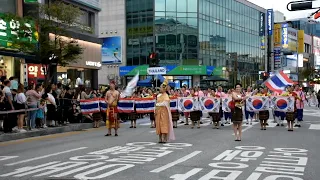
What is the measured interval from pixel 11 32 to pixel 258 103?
45.3 ft

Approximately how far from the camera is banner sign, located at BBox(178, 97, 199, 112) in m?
18.8

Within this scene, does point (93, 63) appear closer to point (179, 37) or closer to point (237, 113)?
point (237, 113)

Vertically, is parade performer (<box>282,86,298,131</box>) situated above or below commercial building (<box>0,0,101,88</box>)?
below

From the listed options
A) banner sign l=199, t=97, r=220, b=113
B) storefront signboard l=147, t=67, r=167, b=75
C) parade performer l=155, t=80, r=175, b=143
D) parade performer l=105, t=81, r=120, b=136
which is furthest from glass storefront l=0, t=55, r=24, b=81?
parade performer l=155, t=80, r=175, b=143

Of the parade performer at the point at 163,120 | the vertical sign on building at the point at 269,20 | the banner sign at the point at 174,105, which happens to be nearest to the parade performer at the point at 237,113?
the parade performer at the point at 163,120

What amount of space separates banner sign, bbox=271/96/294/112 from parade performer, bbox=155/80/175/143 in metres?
6.62

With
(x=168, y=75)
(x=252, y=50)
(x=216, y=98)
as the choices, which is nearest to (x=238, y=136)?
(x=216, y=98)

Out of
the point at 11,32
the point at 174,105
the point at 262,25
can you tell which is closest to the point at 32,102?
the point at 174,105

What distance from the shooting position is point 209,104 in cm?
1877

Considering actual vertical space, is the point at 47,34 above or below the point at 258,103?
above

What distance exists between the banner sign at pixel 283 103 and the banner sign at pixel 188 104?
3.41 m

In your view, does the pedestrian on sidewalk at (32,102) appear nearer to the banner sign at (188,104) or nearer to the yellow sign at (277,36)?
the banner sign at (188,104)

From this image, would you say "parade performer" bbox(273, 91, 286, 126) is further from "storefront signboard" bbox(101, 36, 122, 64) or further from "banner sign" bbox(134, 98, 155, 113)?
"storefront signboard" bbox(101, 36, 122, 64)

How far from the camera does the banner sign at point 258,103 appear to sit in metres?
17.8
